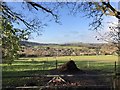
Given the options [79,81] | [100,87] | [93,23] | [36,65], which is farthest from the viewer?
[36,65]

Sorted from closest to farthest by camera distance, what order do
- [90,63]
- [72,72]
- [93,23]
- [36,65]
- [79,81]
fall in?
[93,23], [79,81], [72,72], [36,65], [90,63]

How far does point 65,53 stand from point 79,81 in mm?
4104

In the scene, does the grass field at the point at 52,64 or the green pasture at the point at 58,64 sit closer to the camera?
the grass field at the point at 52,64

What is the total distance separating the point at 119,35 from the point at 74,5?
1052mm

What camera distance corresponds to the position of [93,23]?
19.8ft

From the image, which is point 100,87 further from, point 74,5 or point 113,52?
point 74,5

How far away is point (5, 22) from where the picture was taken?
19.3 ft

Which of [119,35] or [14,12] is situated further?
[14,12]

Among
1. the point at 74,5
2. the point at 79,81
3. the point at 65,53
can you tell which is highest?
the point at 74,5

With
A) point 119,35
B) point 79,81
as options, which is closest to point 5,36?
point 119,35

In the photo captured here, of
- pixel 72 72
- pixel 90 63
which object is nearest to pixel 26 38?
pixel 72 72

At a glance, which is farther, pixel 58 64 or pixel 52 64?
pixel 52 64

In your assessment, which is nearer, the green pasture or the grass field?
the grass field

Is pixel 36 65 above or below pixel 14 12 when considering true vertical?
below
